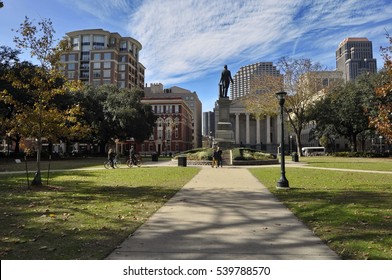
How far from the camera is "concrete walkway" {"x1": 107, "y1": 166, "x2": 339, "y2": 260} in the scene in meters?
5.26

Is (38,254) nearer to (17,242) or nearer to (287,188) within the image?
(17,242)

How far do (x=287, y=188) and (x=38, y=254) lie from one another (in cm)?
1027

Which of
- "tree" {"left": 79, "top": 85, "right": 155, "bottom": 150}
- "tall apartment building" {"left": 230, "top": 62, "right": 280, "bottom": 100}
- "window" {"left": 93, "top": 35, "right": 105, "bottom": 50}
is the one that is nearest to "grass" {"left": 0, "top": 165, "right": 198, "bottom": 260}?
"tree" {"left": 79, "top": 85, "right": 155, "bottom": 150}

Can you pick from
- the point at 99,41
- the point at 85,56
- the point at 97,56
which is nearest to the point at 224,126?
the point at 97,56

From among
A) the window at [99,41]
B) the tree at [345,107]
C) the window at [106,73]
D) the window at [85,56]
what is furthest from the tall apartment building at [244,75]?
the window at [85,56]

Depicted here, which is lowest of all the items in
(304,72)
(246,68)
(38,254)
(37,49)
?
(38,254)

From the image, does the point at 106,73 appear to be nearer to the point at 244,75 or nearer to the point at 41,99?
the point at 244,75

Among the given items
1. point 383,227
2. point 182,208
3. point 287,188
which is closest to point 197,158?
point 287,188

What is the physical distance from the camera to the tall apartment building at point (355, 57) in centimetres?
9950

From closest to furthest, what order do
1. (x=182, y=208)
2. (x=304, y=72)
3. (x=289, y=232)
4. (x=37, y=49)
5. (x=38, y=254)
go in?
1. (x=38, y=254)
2. (x=289, y=232)
3. (x=182, y=208)
4. (x=37, y=49)
5. (x=304, y=72)

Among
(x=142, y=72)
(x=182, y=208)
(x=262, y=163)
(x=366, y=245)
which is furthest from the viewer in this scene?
(x=142, y=72)

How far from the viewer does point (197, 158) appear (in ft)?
110

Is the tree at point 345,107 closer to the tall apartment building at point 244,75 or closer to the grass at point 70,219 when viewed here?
the tall apartment building at point 244,75

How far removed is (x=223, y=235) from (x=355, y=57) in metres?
107
